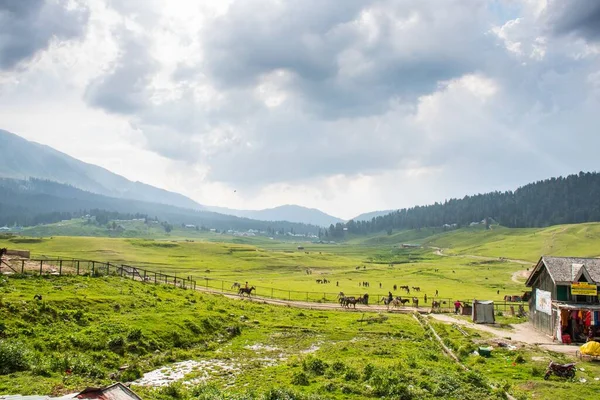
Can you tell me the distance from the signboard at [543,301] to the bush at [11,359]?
49032 millimetres

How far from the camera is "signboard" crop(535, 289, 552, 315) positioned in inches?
1946

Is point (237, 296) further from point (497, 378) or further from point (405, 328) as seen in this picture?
point (497, 378)

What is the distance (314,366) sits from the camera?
2945 cm

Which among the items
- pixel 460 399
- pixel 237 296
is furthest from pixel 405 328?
pixel 237 296

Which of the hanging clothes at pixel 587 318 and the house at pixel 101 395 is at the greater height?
the house at pixel 101 395

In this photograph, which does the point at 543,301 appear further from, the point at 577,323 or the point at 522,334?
the point at 577,323

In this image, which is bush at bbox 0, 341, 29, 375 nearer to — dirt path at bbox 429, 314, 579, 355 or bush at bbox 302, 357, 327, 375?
bush at bbox 302, 357, 327, 375

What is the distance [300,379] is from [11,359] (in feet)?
52.8

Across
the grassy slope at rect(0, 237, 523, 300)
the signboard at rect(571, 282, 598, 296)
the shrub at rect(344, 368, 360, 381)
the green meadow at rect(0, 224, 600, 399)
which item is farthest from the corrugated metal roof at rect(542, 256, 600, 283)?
the grassy slope at rect(0, 237, 523, 300)

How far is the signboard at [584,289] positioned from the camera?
152 feet

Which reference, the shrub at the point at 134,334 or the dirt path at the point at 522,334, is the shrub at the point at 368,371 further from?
the dirt path at the point at 522,334

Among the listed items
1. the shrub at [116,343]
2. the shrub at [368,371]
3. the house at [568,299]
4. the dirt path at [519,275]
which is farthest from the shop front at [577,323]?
the dirt path at [519,275]

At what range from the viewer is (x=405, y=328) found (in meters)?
49.8

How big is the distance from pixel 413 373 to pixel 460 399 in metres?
4.45
